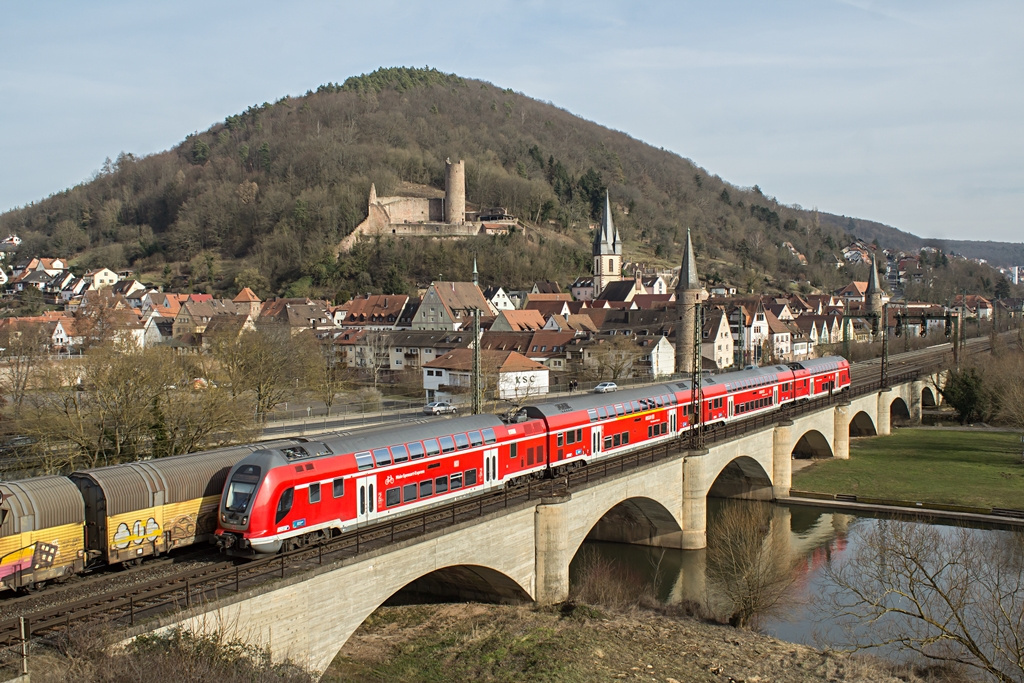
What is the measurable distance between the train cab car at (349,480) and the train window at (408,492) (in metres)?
0.03

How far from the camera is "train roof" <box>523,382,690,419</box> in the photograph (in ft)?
96.3

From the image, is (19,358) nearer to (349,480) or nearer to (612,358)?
(349,480)

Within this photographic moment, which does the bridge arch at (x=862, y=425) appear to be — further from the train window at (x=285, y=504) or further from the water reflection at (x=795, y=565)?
the train window at (x=285, y=504)

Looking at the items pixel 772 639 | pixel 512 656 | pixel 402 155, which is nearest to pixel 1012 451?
pixel 772 639

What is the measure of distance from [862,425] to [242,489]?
5838cm

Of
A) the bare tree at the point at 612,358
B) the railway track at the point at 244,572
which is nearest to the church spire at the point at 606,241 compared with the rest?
the bare tree at the point at 612,358

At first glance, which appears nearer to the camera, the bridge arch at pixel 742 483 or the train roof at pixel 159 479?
the train roof at pixel 159 479

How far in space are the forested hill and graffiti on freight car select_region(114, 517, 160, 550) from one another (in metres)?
101

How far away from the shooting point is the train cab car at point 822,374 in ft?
180

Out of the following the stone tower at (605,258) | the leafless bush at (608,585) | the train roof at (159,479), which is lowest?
the leafless bush at (608,585)

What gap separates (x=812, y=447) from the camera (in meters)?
56.6

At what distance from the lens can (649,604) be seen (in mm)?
28125

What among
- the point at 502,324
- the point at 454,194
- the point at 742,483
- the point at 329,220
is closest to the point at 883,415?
the point at 742,483

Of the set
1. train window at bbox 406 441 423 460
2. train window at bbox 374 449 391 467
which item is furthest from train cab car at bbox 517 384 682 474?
train window at bbox 374 449 391 467
